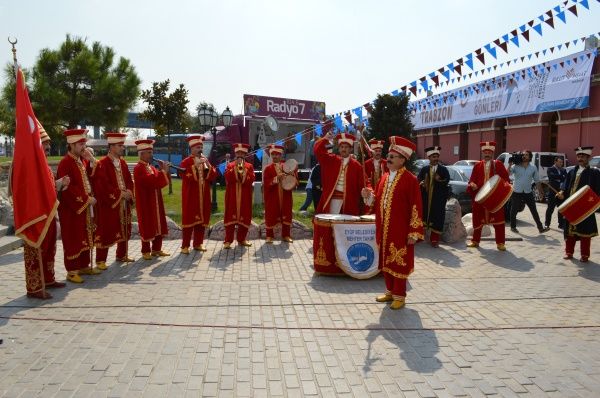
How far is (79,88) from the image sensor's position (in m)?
27.1

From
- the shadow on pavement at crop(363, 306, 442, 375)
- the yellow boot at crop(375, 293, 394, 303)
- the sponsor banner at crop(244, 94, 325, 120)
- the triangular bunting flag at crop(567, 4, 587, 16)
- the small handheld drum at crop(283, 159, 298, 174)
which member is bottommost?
the shadow on pavement at crop(363, 306, 442, 375)

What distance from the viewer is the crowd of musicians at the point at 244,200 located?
19.3 feet

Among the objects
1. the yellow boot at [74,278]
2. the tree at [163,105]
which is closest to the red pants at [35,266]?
the yellow boot at [74,278]

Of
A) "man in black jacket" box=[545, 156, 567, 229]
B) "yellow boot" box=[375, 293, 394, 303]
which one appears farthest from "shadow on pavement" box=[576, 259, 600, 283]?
"man in black jacket" box=[545, 156, 567, 229]

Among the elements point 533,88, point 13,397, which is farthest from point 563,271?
point 533,88

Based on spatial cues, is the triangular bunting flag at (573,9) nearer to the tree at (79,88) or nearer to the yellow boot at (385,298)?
the yellow boot at (385,298)

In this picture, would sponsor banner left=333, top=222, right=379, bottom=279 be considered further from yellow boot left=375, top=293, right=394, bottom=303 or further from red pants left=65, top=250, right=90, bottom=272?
red pants left=65, top=250, right=90, bottom=272

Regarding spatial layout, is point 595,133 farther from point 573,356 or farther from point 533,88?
point 573,356

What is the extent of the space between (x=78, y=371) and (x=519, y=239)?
9194mm

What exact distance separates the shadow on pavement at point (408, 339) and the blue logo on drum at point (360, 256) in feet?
4.18

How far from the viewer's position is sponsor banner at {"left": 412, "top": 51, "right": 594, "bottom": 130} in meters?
22.4

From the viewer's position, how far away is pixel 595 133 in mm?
22375

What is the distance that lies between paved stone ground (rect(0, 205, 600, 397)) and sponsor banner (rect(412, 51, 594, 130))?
1551 centimetres

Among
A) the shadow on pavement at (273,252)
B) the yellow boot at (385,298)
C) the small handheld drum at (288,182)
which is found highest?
the small handheld drum at (288,182)
